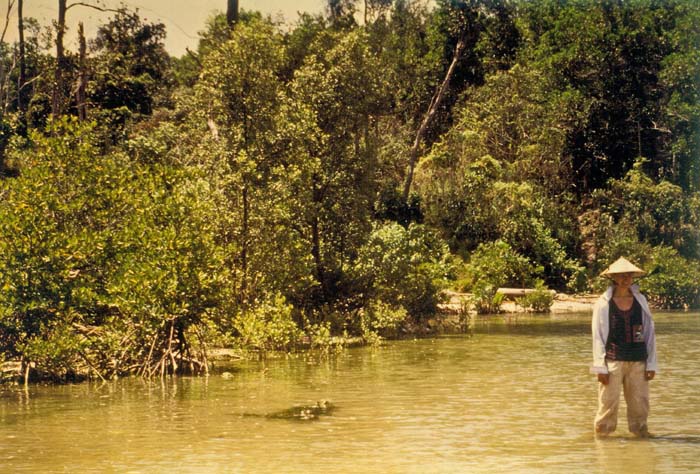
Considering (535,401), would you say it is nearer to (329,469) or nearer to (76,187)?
(329,469)

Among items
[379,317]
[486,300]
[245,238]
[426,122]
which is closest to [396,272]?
[379,317]

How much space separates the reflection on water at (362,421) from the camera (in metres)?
11.1

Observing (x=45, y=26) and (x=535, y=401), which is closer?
(x=535, y=401)

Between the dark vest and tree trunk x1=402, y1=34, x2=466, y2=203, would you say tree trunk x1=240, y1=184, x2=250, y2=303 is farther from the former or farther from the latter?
tree trunk x1=402, y1=34, x2=466, y2=203

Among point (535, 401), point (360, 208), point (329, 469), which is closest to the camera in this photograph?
point (329, 469)

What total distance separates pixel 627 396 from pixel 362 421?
12.1 ft

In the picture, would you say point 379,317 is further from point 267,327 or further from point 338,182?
point 267,327

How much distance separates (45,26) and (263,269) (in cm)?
2713

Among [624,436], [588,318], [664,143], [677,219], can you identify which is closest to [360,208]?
[588,318]

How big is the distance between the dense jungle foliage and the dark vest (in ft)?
30.2

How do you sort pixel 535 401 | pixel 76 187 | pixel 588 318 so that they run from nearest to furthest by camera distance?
pixel 535 401
pixel 76 187
pixel 588 318

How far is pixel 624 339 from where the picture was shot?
1156 centimetres

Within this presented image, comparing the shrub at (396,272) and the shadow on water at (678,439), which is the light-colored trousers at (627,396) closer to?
the shadow on water at (678,439)

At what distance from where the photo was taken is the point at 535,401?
1545 cm
